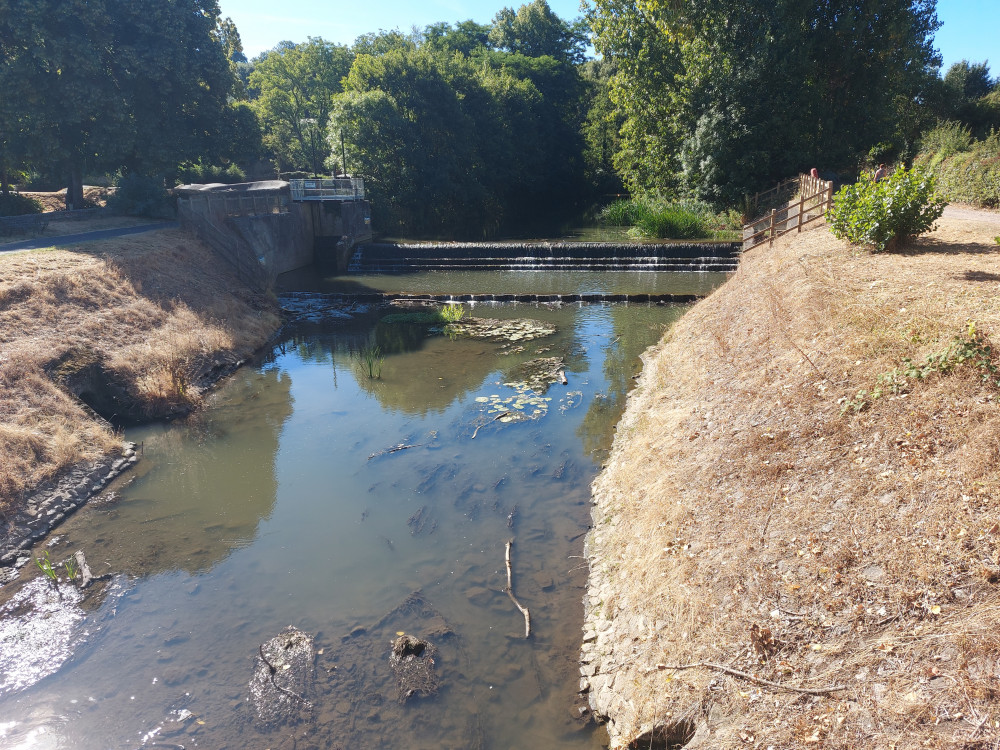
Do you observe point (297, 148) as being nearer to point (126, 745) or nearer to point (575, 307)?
point (575, 307)

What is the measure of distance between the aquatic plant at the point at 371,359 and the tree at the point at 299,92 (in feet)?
114

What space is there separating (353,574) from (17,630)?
3.68 meters

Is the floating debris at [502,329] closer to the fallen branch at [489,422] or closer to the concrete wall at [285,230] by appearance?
the fallen branch at [489,422]

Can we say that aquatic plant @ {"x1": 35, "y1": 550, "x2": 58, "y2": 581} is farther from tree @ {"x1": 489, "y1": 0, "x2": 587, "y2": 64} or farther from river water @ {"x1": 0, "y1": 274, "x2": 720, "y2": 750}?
tree @ {"x1": 489, "y1": 0, "x2": 587, "y2": 64}

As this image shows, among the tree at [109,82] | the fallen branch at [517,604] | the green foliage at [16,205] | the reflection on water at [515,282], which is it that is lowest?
the fallen branch at [517,604]

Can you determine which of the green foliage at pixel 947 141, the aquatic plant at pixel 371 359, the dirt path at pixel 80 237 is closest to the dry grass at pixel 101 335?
the dirt path at pixel 80 237

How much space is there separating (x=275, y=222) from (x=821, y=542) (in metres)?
26.1

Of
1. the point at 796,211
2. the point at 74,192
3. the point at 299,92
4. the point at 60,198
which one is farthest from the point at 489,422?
the point at 299,92

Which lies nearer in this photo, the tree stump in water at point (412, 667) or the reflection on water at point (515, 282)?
the tree stump in water at point (412, 667)

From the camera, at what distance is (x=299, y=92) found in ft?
156

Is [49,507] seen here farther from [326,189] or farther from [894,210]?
[326,189]

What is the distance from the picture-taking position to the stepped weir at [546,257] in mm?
25297

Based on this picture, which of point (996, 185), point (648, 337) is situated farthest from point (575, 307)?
point (996, 185)

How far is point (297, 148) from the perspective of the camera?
48.2 m
